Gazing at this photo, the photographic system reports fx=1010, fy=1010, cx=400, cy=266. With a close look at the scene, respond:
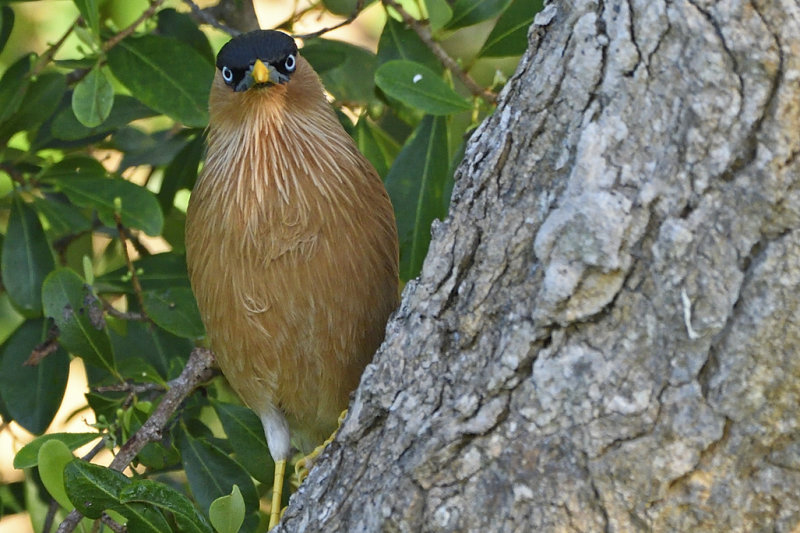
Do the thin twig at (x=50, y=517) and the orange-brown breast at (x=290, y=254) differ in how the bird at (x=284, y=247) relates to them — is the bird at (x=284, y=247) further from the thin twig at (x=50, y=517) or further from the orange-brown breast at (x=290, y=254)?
the thin twig at (x=50, y=517)

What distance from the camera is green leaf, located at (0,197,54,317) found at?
3383 millimetres

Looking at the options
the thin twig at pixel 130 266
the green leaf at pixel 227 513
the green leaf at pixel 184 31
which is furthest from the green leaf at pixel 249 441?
the green leaf at pixel 184 31

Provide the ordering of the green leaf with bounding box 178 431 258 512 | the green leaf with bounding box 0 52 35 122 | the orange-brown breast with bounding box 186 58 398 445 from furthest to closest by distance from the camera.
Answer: the green leaf with bounding box 0 52 35 122
the green leaf with bounding box 178 431 258 512
the orange-brown breast with bounding box 186 58 398 445

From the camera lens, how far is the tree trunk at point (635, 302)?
1.76 m

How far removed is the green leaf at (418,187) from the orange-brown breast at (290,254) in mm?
105

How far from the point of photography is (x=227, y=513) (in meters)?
2.48

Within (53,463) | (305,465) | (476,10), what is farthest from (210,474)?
(476,10)

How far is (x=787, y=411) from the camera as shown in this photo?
177 centimetres

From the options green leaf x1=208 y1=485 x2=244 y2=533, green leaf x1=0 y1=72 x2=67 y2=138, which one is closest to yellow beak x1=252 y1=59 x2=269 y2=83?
green leaf x1=0 y1=72 x2=67 y2=138

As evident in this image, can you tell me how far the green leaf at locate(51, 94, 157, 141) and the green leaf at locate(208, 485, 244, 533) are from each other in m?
1.47

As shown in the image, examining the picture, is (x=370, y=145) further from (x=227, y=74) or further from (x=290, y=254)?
(x=290, y=254)

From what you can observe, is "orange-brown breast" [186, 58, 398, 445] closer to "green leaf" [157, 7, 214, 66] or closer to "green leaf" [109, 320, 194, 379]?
"green leaf" [157, 7, 214, 66]

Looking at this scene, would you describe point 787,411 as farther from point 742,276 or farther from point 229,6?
point 229,6

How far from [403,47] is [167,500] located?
Answer: 1682 millimetres
